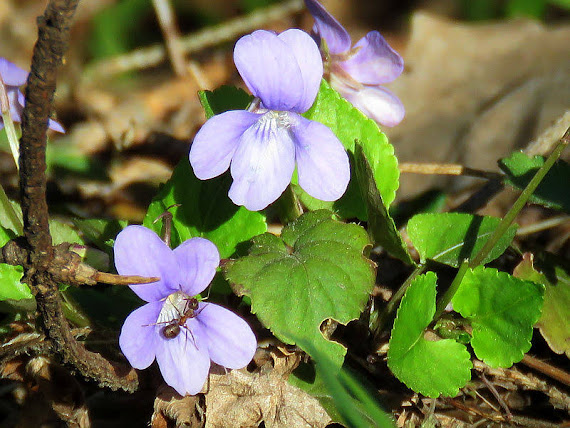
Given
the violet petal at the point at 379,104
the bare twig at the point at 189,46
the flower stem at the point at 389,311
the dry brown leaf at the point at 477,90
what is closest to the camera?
the flower stem at the point at 389,311

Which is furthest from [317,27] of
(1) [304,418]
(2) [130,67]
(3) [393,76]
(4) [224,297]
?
(2) [130,67]

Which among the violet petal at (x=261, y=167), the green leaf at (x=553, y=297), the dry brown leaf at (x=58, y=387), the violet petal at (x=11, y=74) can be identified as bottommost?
the green leaf at (x=553, y=297)

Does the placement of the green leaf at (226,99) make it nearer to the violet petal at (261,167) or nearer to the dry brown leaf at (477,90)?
the violet petal at (261,167)

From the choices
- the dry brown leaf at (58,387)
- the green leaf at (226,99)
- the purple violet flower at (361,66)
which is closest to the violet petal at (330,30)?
the purple violet flower at (361,66)

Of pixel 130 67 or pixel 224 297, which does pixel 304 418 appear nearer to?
Result: pixel 224 297

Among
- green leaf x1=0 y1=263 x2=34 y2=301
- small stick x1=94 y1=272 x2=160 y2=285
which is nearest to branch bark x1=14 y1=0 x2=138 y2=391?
small stick x1=94 y1=272 x2=160 y2=285
